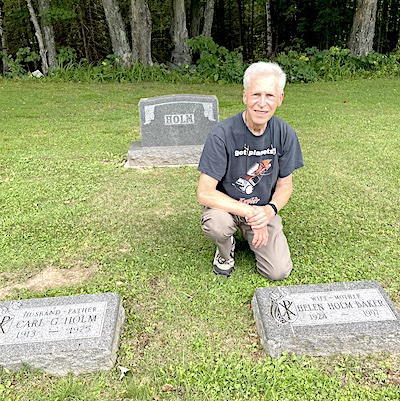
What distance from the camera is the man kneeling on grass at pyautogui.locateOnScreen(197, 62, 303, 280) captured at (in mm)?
2682

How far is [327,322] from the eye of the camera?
2.43 meters

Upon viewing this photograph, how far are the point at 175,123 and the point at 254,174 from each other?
3011mm

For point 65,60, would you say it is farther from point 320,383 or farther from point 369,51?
point 320,383

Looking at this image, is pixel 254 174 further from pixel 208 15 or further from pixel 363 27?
pixel 208 15

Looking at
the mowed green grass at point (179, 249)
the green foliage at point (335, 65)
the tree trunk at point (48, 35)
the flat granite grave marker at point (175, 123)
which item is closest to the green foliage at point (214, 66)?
the green foliage at point (335, 65)

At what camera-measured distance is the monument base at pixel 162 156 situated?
5.57 metres

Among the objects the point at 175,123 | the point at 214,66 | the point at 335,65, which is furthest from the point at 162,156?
the point at 335,65

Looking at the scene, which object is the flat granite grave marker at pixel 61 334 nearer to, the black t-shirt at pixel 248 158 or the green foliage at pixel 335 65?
the black t-shirt at pixel 248 158

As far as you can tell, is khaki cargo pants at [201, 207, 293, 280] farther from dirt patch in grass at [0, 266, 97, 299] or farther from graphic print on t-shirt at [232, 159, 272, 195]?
dirt patch in grass at [0, 266, 97, 299]

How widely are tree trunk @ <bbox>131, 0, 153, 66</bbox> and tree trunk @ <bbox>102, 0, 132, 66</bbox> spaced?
0.31m

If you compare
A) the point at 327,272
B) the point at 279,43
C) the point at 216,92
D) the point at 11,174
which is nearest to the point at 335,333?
the point at 327,272

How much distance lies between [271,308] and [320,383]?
0.47 m

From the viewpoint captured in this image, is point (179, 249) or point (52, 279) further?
point (179, 249)

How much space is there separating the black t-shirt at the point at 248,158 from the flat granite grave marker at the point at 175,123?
2636 mm
